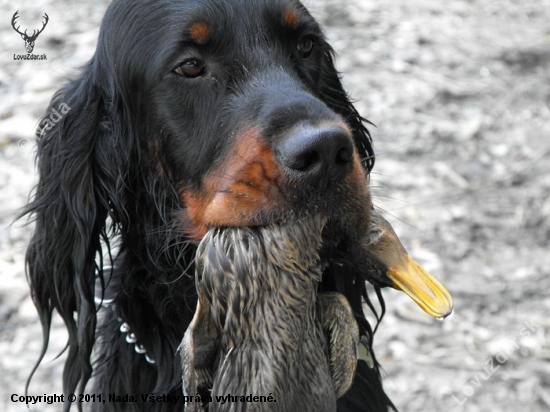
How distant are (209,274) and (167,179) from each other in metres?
0.71

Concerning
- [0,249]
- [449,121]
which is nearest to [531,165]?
[449,121]

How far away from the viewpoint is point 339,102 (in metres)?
3.09

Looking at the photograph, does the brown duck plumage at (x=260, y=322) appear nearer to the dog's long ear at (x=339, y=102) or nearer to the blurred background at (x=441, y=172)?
the blurred background at (x=441, y=172)

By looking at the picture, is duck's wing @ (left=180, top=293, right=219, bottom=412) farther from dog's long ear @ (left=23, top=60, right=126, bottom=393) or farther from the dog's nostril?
dog's long ear @ (left=23, top=60, right=126, bottom=393)

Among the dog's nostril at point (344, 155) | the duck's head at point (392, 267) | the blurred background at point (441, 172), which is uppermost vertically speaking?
the dog's nostril at point (344, 155)

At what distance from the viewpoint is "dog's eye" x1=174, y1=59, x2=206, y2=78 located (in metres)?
2.59

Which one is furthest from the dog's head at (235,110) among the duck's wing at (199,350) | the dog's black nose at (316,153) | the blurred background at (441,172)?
the blurred background at (441,172)

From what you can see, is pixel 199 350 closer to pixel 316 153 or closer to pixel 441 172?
pixel 316 153

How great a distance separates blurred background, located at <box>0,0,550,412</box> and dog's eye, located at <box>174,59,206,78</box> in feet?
2.18

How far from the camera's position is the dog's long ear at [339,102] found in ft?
10.0

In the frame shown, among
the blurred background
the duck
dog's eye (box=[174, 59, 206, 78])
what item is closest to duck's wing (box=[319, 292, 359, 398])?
the duck

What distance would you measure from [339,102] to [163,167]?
73 centimetres

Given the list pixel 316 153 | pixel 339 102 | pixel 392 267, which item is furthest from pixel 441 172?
pixel 316 153

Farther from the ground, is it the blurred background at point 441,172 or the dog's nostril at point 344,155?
the dog's nostril at point 344,155
